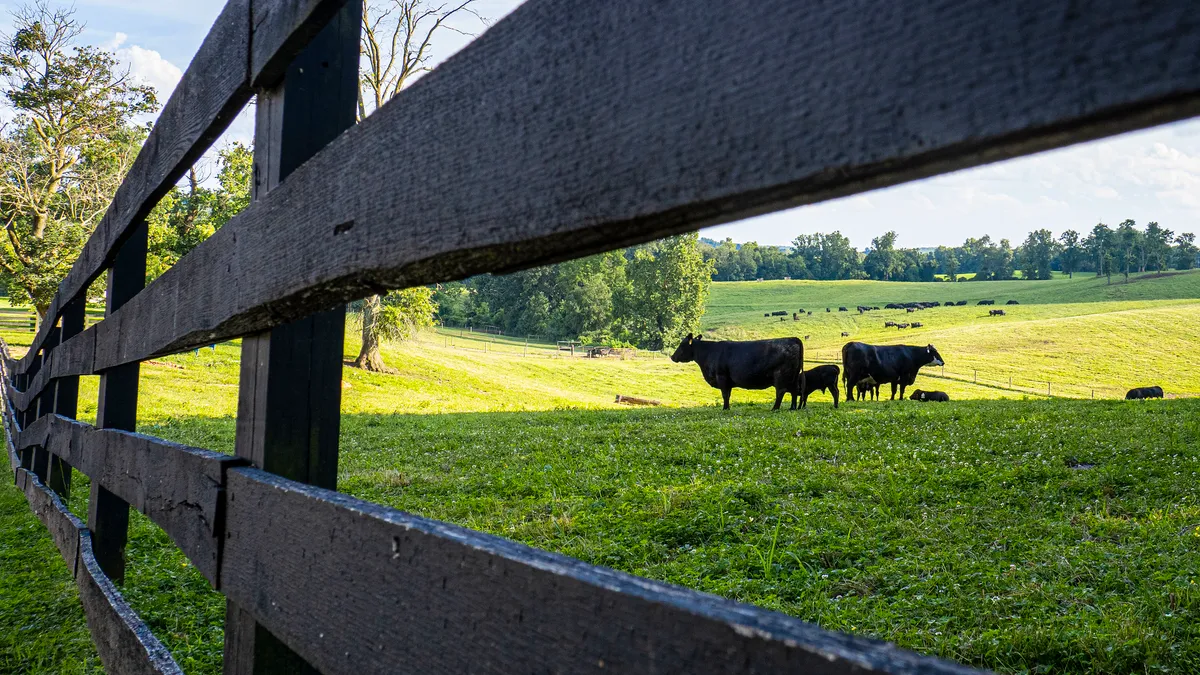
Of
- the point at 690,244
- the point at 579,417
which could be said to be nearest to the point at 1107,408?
the point at 579,417

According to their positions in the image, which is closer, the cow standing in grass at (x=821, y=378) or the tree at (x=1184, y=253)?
the cow standing in grass at (x=821, y=378)

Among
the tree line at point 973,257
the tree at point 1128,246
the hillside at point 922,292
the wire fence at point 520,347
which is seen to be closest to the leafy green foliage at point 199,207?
the wire fence at point 520,347

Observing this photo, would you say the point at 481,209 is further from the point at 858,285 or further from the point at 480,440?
the point at 858,285

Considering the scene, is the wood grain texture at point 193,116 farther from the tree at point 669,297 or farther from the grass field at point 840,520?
the tree at point 669,297

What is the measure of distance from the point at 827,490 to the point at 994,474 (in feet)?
5.56

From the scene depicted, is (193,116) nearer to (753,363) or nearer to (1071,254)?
(753,363)

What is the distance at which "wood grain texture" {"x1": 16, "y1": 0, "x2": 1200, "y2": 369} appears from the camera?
0.53 meters

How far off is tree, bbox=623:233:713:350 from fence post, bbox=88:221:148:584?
71523 mm

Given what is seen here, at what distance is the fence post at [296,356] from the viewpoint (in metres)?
1.62

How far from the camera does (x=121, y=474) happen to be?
268 cm

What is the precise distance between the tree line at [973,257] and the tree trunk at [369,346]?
69.0 meters

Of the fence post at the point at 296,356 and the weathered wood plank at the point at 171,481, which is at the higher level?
the fence post at the point at 296,356

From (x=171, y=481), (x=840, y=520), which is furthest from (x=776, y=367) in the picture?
(x=171, y=481)

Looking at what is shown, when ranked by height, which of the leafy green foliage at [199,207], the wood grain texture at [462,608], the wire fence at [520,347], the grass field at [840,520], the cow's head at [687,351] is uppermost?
the leafy green foliage at [199,207]
